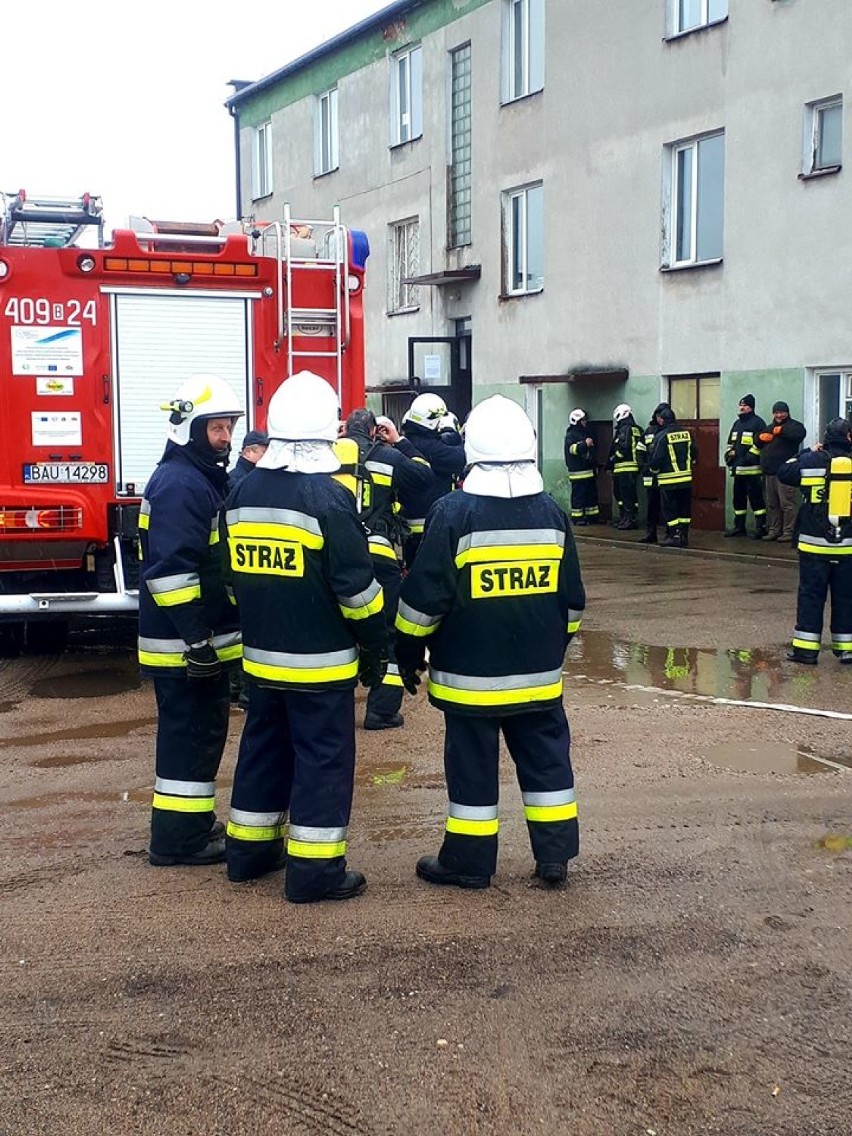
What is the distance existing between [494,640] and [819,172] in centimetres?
1238

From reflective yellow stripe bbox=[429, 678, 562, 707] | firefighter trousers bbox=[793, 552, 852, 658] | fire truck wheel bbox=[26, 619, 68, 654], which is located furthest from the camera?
fire truck wheel bbox=[26, 619, 68, 654]

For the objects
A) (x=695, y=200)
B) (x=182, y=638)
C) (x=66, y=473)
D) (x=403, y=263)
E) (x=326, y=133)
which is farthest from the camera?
(x=326, y=133)

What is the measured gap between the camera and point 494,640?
481 cm

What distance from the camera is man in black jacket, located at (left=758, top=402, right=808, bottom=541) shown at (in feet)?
50.9

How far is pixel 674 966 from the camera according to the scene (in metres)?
4.17

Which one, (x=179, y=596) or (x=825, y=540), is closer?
(x=179, y=596)

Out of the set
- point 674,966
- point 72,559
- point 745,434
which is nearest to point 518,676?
point 674,966

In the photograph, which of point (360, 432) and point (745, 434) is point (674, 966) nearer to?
point (360, 432)

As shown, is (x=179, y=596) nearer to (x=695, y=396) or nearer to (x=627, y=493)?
(x=695, y=396)

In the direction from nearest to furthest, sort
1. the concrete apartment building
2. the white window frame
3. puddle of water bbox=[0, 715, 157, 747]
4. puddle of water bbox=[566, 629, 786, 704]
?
puddle of water bbox=[0, 715, 157, 747]
puddle of water bbox=[566, 629, 786, 704]
the concrete apartment building
the white window frame

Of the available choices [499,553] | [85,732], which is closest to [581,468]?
[85,732]

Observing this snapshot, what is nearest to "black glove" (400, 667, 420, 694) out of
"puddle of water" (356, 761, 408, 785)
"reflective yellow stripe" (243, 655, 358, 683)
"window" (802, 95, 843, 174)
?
"reflective yellow stripe" (243, 655, 358, 683)

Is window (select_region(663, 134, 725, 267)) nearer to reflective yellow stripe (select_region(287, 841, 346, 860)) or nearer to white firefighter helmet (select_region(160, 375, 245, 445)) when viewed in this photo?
white firefighter helmet (select_region(160, 375, 245, 445))

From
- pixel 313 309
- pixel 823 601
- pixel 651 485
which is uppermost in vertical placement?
pixel 313 309
